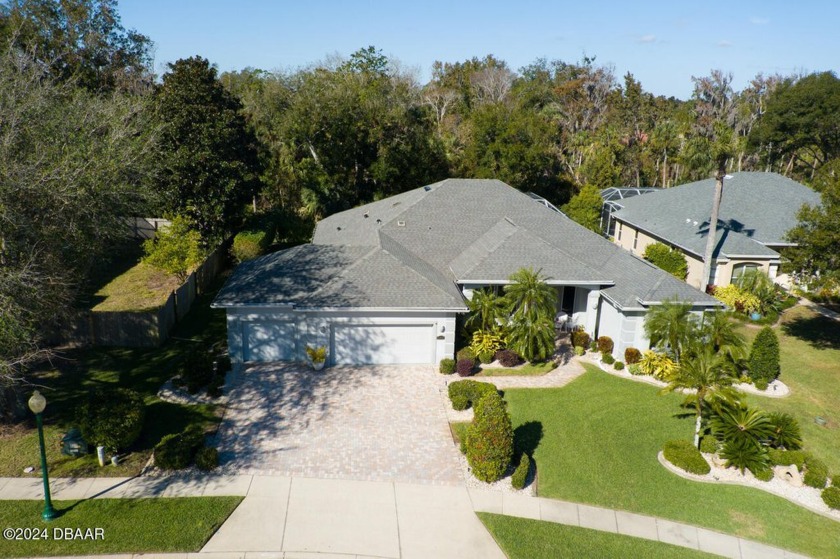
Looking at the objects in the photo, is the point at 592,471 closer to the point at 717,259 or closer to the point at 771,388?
the point at 771,388

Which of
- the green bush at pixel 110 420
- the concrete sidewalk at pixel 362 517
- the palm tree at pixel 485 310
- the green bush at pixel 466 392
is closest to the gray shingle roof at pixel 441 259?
the palm tree at pixel 485 310

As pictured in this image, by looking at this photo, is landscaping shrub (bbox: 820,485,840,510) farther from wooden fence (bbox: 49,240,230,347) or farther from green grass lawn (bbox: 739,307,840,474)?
wooden fence (bbox: 49,240,230,347)

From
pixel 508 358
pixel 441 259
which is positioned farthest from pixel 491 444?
pixel 441 259

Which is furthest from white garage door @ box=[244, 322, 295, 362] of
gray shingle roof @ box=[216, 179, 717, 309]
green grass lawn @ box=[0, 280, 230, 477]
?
green grass lawn @ box=[0, 280, 230, 477]

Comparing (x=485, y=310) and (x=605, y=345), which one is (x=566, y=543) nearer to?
(x=485, y=310)

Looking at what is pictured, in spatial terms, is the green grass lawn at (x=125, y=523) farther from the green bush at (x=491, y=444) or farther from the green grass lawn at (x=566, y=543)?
the green grass lawn at (x=566, y=543)

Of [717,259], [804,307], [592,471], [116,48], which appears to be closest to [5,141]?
[592,471]
